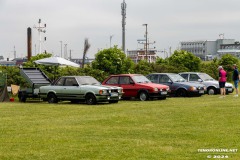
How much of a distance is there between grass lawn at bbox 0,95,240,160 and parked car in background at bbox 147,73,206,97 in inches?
388

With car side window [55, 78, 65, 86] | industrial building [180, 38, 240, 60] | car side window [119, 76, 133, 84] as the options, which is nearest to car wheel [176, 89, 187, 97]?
car side window [119, 76, 133, 84]

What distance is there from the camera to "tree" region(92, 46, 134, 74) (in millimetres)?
35906

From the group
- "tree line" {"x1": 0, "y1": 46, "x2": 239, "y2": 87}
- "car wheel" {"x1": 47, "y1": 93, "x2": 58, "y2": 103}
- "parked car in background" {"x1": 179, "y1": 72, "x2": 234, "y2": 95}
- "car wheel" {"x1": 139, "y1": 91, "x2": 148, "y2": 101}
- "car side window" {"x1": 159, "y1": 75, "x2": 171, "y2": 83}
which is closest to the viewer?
"car wheel" {"x1": 47, "y1": 93, "x2": 58, "y2": 103}

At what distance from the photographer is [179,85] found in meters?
27.5

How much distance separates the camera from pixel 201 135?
11.4m

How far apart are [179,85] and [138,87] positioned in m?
3.75

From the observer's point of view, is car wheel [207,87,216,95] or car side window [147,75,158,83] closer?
car side window [147,75,158,83]

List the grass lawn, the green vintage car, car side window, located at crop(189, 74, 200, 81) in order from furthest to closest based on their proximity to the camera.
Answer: car side window, located at crop(189, 74, 200, 81) → the green vintage car → the grass lawn

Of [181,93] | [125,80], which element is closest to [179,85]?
[181,93]

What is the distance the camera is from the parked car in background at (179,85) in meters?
27.1

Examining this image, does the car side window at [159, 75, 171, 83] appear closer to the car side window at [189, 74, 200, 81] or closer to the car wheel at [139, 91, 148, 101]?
the car side window at [189, 74, 200, 81]

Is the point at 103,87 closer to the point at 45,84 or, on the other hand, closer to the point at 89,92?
the point at 89,92

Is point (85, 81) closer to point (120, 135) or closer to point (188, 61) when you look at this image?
point (120, 135)

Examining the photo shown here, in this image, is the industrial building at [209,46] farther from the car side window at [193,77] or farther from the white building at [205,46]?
the car side window at [193,77]
